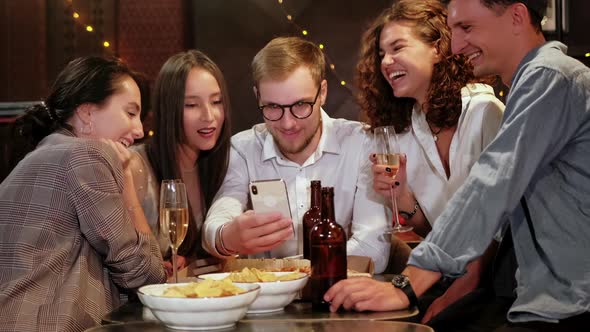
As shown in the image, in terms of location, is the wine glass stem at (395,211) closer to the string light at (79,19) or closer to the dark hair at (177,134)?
the dark hair at (177,134)

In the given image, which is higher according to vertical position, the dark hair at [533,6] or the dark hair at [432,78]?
the dark hair at [533,6]

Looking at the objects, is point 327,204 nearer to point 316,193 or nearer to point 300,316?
point 316,193

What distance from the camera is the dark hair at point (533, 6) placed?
2295 mm

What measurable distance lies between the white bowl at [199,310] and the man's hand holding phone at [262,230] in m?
0.57

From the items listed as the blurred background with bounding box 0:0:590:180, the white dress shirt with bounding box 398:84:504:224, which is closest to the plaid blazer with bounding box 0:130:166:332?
the white dress shirt with bounding box 398:84:504:224

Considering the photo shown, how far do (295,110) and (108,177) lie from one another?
0.95 metres

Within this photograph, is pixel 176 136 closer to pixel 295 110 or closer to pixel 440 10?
pixel 295 110

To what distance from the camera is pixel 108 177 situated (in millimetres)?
2254

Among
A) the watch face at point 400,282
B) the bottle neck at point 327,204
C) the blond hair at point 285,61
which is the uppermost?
the blond hair at point 285,61

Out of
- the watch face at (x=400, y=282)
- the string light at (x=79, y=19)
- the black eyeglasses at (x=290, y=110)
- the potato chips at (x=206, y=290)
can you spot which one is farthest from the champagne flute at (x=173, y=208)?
the string light at (x=79, y=19)

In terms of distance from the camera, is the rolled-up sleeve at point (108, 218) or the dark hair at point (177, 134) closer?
the rolled-up sleeve at point (108, 218)

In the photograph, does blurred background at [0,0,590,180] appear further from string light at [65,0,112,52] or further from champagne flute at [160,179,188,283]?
champagne flute at [160,179,188,283]

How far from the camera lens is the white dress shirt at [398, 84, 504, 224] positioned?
3094mm

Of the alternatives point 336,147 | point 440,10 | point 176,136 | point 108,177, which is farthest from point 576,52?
point 108,177
